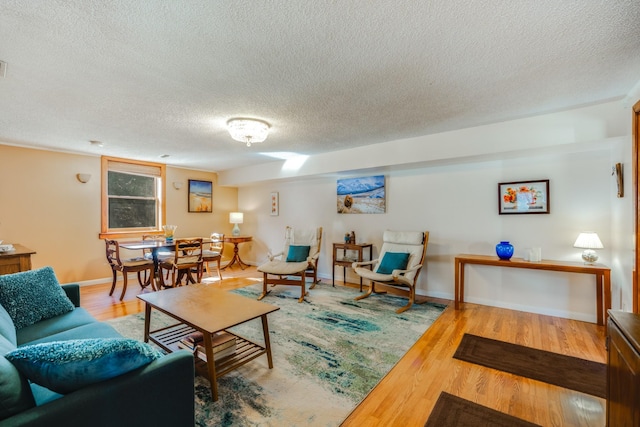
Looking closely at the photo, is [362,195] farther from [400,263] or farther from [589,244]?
[589,244]

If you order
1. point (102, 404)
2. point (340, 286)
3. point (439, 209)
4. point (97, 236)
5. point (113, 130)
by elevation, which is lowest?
point (340, 286)

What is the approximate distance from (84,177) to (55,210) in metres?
0.64

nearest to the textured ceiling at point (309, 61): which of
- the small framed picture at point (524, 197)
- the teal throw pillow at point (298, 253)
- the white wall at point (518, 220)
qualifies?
the white wall at point (518, 220)

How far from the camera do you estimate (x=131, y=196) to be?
5375 millimetres

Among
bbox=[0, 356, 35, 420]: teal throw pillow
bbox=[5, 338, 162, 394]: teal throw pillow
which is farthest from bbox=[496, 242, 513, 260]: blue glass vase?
bbox=[0, 356, 35, 420]: teal throw pillow

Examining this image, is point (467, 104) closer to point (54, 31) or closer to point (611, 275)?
point (611, 275)

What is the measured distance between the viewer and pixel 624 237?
270cm

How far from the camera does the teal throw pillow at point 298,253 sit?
181 inches

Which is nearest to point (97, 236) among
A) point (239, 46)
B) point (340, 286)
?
point (340, 286)

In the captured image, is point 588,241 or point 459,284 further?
point 459,284

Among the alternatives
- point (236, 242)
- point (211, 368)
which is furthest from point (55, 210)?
point (211, 368)

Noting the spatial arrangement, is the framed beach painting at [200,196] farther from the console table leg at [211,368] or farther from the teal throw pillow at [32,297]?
the console table leg at [211,368]

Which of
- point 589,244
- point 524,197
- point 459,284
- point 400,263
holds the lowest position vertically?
point 459,284

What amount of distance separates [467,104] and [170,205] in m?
5.47
